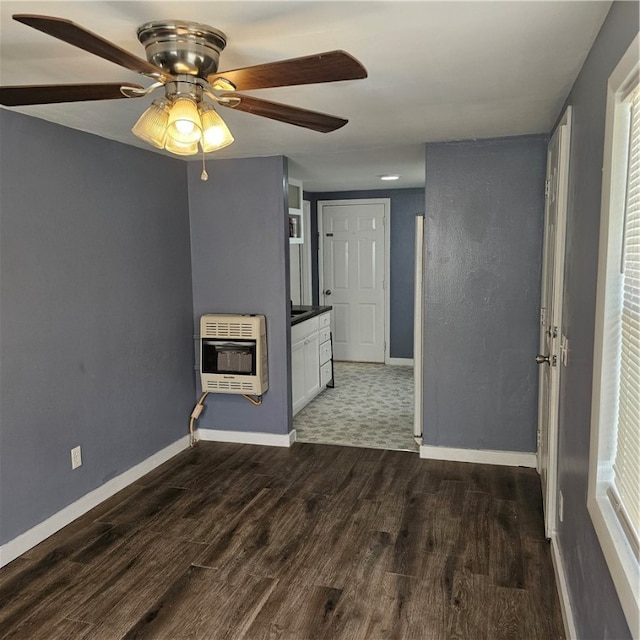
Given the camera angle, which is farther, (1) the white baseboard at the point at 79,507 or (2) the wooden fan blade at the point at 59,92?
(1) the white baseboard at the point at 79,507

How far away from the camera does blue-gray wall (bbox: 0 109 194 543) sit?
8.93ft

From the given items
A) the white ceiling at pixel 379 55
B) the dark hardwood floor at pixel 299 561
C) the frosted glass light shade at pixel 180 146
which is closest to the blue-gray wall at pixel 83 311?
the white ceiling at pixel 379 55

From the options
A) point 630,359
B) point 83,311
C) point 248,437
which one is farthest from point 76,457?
point 630,359

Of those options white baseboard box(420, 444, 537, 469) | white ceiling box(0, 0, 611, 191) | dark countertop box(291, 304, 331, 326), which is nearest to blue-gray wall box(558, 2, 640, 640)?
white ceiling box(0, 0, 611, 191)

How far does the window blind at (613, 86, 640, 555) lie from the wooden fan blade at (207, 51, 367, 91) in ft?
2.37

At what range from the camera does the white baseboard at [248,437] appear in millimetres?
4250

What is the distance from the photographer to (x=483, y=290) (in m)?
3.73

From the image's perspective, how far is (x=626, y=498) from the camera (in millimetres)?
1466

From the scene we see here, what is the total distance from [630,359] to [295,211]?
13.1ft

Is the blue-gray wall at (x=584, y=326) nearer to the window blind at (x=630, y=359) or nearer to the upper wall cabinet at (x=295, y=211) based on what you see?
the window blind at (x=630, y=359)

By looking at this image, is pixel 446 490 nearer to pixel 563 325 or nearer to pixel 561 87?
pixel 563 325

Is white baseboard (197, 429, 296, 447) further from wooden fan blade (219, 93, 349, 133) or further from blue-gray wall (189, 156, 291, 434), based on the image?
wooden fan blade (219, 93, 349, 133)

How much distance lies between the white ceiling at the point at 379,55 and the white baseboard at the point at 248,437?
2194 mm

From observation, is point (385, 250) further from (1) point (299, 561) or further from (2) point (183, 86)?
(2) point (183, 86)
